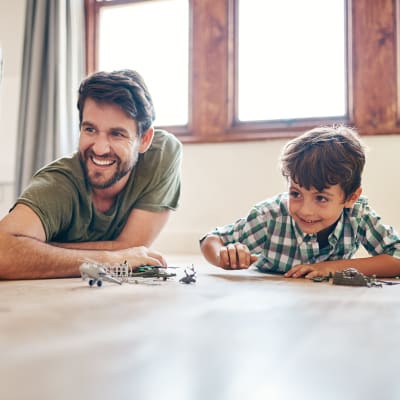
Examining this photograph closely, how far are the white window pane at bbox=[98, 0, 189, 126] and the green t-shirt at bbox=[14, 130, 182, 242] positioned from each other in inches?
65.9

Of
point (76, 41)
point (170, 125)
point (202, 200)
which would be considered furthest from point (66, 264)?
point (76, 41)

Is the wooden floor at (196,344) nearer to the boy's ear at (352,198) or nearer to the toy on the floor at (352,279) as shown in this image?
the toy on the floor at (352,279)

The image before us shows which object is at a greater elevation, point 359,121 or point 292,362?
point 359,121

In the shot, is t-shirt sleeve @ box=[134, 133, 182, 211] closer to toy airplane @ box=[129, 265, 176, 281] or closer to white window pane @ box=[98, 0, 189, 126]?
toy airplane @ box=[129, 265, 176, 281]

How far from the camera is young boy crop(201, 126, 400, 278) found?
1491 millimetres

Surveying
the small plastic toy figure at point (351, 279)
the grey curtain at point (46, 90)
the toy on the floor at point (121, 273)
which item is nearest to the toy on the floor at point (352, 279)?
the small plastic toy figure at point (351, 279)

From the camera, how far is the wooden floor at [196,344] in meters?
0.50

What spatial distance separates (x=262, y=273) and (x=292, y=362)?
1115mm

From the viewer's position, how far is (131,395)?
47 centimetres

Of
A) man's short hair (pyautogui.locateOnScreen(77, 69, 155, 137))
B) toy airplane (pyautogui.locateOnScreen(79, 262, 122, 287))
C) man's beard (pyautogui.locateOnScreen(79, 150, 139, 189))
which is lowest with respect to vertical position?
toy airplane (pyautogui.locateOnScreen(79, 262, 122, 287))

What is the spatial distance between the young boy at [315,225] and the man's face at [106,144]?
34 cm

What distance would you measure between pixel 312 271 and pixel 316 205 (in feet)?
0.57

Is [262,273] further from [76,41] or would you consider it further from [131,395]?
[76,41]

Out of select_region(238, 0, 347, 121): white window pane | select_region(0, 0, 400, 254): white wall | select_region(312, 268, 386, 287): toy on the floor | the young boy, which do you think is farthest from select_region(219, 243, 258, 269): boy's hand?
select_region(238, 0, 347, 121): white window pane
